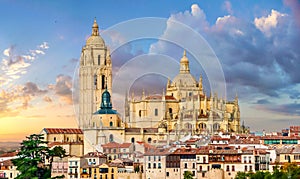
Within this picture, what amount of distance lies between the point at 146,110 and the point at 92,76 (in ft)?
27.2

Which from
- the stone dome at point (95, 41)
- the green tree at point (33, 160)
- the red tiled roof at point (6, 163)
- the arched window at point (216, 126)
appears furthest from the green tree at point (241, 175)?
the stone dome at point (95, 41)

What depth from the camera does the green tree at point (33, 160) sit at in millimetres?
59094

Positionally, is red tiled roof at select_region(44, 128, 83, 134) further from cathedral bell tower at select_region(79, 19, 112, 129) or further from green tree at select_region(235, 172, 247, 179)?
green tree at select_region(235, 172, 247, 179)

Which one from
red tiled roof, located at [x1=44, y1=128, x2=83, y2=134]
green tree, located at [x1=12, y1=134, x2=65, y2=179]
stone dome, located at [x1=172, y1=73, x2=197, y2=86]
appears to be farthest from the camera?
stone dome, located at [x1=172, y1=73, x2=197, y2=86]

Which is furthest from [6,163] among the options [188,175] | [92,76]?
[92,76]

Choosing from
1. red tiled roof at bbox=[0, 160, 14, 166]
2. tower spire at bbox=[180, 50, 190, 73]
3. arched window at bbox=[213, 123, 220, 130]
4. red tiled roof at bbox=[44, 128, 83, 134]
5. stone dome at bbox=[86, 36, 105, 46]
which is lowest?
red tiled roof at bbox=[0, 160, 14, 166]

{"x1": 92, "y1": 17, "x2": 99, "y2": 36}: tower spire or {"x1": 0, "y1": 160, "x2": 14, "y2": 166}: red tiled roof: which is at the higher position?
{"x1": 92, "y1": 17, "x2": 99, "y2": 36}: tower spire

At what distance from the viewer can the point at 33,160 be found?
197 ft

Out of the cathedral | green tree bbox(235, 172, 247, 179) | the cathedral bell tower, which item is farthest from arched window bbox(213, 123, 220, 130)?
Answer: green tree bbox(235, 172, 247, 179)

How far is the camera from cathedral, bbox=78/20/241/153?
77562 millimetres

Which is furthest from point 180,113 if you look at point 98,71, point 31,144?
point 31,144

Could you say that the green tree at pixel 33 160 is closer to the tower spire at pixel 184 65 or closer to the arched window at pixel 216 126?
the arched window at pixel 216 126

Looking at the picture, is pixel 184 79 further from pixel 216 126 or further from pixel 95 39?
pixel 95 39

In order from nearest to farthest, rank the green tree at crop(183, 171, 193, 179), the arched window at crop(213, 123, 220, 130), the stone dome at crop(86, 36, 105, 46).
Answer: the green tree at crop(183, 171, 193, 179) → the arched window at crop(213, 123, 220, 130) → the stone dome at crop(86, 36, 105, 46)
